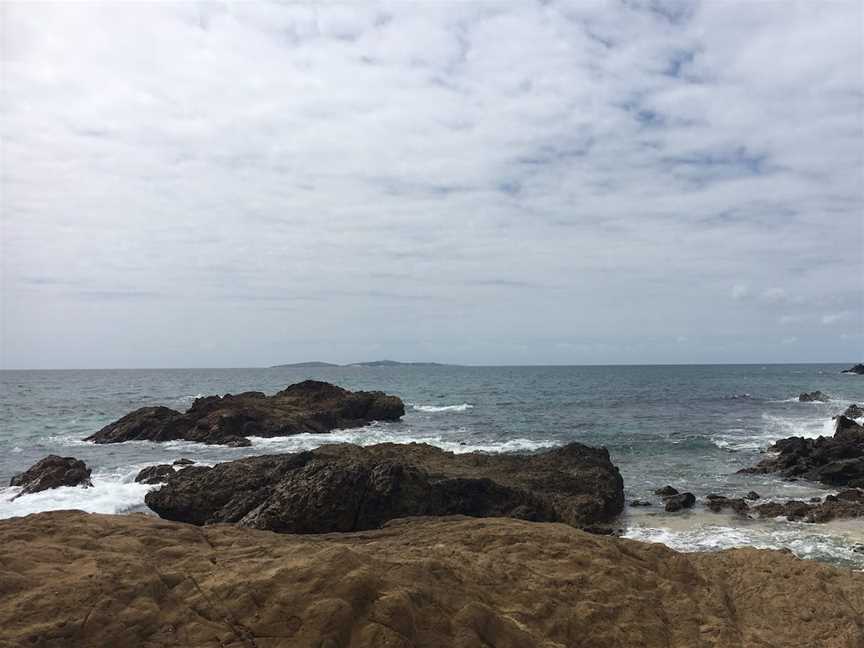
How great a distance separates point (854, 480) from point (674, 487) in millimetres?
7128

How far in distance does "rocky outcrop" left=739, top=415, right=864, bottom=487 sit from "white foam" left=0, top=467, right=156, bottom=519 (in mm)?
24629

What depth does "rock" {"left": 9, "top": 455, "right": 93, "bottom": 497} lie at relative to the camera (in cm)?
2177

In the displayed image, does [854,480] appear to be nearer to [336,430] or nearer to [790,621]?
[790,621]

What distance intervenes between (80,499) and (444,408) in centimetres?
4366

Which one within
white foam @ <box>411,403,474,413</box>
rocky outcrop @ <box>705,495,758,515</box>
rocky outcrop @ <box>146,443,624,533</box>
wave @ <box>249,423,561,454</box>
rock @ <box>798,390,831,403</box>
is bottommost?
white foam @ <box>411,403,474,413</box>

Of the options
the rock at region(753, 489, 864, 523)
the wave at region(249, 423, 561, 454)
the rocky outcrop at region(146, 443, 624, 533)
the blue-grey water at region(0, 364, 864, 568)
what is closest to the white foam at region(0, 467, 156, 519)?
the blue-grey water at region(0, 364, 864, 568)

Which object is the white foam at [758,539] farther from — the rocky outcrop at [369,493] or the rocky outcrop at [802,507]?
the rocky outcrop at [369,493]

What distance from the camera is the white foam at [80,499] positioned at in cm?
1930

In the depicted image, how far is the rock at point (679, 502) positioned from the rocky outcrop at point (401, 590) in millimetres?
9893

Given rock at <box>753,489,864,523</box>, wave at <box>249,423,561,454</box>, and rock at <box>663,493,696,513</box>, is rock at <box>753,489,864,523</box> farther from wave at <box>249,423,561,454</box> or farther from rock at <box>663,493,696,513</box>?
wave at <box>249,423,561,454</box>

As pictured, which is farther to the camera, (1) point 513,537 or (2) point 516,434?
(2) point 516,434

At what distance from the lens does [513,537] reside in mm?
8875

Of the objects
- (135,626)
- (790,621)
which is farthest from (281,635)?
(790,621)

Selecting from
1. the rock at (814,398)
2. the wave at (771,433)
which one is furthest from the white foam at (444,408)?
the rock at (814,398)
